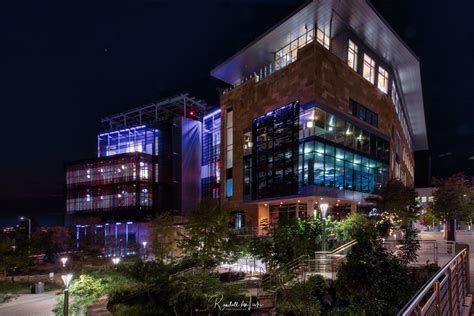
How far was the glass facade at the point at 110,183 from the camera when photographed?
222 ft

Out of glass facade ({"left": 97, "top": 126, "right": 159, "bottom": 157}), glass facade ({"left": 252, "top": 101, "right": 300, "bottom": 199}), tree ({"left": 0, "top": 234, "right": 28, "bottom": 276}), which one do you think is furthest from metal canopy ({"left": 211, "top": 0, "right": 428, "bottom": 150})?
tree ({"left": 0, "top": 234, "right": 28, "bottom": 276})

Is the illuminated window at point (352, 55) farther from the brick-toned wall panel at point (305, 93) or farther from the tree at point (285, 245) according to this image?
the tree at point (285, 245)

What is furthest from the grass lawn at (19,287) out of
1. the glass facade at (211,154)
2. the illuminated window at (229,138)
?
the glass facade at (211,154)

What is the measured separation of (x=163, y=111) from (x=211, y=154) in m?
15.0

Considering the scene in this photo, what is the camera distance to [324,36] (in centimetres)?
4272

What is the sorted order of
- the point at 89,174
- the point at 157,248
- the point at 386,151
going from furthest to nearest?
1. the point at 89,174
2. the point at 386,151
3. the point at 157,248

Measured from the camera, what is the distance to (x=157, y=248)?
101 feet

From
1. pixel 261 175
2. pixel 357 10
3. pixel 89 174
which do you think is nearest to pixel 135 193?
pixel 89 174

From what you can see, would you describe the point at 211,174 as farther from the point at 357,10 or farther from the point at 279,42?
the point at 357,10

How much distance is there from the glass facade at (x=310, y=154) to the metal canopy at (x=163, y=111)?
1133 inches

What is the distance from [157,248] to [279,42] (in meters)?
27.9

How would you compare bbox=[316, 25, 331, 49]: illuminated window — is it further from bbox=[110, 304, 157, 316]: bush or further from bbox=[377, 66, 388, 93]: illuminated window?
bbox=[110, 304, 157, 316]: bush

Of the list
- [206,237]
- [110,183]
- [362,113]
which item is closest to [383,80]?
[362,113]

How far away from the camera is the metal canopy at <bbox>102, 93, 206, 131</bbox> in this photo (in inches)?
2869
